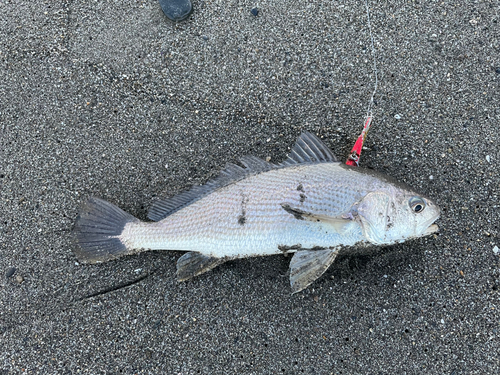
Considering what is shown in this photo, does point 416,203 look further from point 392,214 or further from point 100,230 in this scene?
point 100,230

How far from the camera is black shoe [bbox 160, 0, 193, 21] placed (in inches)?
95.3

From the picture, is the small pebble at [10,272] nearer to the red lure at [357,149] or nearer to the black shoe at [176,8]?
the black shoe at [176,8]

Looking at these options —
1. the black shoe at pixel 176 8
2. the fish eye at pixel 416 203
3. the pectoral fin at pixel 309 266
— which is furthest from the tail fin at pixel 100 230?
the fish eye at pixel 416 203

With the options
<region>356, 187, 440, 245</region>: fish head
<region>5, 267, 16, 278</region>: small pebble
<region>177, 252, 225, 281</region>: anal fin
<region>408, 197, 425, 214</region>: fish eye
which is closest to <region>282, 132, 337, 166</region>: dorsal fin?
<region>356, 187, 440, 245</region>: fish head

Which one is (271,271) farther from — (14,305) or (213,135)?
(14,305)

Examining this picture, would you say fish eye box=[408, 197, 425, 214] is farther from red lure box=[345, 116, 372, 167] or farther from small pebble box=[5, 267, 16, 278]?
small pebble box=[5, 267, 16, 278]

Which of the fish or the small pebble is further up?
the fish

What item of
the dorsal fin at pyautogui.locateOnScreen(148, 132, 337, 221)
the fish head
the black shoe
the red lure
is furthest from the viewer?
the black shoe

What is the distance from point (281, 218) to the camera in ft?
6.54

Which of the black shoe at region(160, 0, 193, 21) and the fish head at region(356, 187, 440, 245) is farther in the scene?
the black shoe at region(160, 0, 193, 21)

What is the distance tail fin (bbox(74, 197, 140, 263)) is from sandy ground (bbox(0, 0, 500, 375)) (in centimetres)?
12

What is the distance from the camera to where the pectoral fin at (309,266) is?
6.72 feet

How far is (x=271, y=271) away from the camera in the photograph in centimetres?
229

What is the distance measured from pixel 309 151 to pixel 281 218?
51 cm
